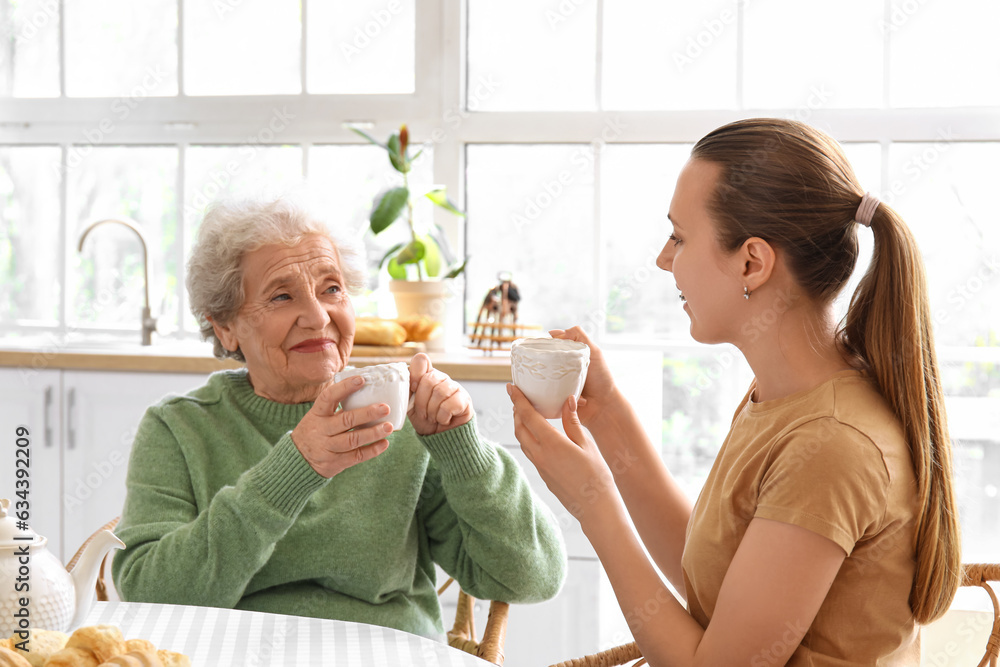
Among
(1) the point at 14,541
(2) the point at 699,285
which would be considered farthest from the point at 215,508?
(2) the point at 699,285

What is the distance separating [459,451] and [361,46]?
6.78ft

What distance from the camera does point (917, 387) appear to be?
1.09 metres

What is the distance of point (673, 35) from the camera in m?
2.88

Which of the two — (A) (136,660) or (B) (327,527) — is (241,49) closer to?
(B) (327,527)

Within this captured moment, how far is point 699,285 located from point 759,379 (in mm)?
154

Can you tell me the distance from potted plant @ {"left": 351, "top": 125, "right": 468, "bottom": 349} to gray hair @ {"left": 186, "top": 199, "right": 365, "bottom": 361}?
103 cm

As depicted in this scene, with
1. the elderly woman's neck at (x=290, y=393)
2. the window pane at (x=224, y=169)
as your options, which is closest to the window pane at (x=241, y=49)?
the window pane at (x=224, y=169)

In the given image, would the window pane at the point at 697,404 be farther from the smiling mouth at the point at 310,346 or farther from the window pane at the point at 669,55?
the smiling mouth at the point at 310,346

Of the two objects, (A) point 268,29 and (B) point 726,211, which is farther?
(A) point 268,29

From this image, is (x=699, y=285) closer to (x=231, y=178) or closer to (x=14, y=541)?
(x=14, y=541)

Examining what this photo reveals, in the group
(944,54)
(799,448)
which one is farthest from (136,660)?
(944,54)

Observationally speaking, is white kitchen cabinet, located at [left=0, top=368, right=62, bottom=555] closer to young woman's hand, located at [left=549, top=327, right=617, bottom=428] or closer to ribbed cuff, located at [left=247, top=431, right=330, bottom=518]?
ribbed cuff, located at [left=247, top=431, right=330, bottom=518]

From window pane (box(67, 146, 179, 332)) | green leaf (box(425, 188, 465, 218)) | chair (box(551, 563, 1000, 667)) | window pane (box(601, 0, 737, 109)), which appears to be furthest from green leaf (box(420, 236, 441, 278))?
chair (box(551, 563, 1000, 667))

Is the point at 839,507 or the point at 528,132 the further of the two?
the point at 528,132
